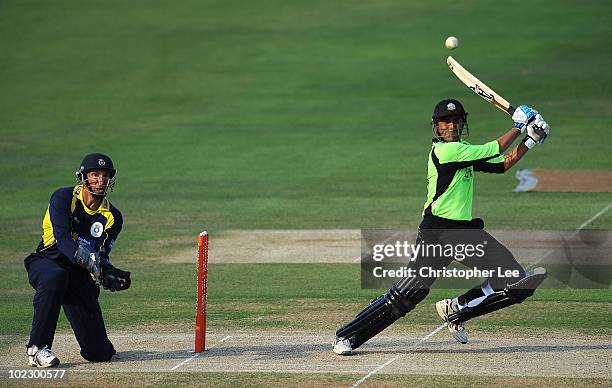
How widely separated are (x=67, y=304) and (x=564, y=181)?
45.7ft

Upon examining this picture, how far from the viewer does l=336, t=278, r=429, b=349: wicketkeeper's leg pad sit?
34.0 ft

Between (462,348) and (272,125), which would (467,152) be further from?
(272,125)

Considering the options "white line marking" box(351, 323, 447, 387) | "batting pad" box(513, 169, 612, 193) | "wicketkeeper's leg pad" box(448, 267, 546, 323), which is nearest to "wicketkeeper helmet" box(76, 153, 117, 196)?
"white line marking" box(351, 323, 447, 387)

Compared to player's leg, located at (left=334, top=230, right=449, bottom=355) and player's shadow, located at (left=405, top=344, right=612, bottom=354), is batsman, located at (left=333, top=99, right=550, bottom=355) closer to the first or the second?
player's leg, located at (left=334, top=230, right=449, bottom=355)

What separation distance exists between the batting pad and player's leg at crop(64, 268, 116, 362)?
41.2ft

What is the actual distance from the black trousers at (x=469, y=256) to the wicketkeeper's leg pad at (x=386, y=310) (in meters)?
0.17

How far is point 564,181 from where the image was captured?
22.3 metres

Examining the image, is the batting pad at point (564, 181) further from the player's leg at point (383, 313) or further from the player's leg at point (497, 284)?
the player's leg at point (383, 313)

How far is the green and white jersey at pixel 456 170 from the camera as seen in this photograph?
34.3 ft

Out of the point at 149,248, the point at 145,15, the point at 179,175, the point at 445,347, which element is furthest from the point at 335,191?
the point at 145,15

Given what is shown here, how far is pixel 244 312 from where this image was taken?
1287cm


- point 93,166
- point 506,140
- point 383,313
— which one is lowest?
point 383,313

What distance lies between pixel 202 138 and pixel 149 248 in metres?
11.1

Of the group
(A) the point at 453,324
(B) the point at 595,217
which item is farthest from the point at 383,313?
(B) the point at 595,217
